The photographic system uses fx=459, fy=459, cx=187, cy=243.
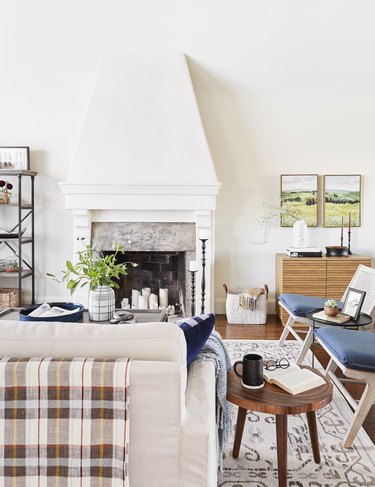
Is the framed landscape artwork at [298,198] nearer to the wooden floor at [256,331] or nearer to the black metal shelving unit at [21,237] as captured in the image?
the wooden floor at [256,331]

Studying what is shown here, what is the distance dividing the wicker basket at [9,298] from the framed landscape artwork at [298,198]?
3106mm

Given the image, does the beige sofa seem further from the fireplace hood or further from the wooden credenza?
the wooden credenza

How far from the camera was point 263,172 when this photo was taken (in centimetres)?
522

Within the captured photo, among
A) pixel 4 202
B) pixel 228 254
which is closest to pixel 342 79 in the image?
pixel 228 254

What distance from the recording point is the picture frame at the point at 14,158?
5062 mm

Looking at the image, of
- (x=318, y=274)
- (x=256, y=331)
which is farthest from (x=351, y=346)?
(x=318, y=274)

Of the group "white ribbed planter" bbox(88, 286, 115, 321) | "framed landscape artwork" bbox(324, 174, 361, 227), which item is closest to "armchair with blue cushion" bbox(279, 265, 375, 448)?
"white ribbed planter" bbox(88, 286, 115, 321)

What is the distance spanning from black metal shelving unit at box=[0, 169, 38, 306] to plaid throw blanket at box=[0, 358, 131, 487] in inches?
145

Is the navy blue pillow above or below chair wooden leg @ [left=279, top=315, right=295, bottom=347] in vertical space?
above

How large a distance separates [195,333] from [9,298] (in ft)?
12.2

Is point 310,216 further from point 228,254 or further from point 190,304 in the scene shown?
point 190,304

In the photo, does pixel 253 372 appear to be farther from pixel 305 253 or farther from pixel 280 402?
pixel 305 253

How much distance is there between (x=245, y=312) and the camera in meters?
4.88

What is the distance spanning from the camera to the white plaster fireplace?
4.66 metres
